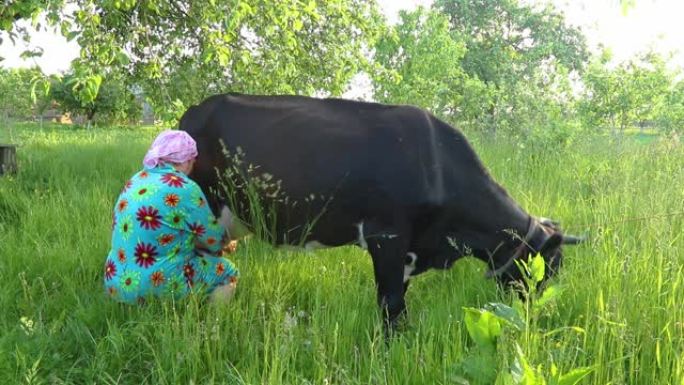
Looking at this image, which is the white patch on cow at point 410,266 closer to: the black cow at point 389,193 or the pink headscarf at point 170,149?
the black cow at point 389,193

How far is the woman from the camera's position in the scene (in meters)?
3.21

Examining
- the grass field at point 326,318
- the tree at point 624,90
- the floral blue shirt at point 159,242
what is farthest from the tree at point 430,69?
the floral blue shirt at point 159,242

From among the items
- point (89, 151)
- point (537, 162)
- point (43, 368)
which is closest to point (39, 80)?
point (43, 368)

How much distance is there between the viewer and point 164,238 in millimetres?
3291

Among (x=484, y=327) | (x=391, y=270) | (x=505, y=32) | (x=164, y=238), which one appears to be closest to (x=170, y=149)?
(x=164, y=238)

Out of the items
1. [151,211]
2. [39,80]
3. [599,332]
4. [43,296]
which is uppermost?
[39,80]

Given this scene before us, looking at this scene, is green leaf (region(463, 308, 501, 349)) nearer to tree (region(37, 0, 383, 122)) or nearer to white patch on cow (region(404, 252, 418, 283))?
white patch on cow (region(404, 252, 418, 283))

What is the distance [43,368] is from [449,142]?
2.64m

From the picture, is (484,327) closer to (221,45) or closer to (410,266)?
(410,266)

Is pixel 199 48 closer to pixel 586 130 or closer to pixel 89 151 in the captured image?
pixel 89 151

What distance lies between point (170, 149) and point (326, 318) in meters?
1.50

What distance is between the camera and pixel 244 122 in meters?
4.10

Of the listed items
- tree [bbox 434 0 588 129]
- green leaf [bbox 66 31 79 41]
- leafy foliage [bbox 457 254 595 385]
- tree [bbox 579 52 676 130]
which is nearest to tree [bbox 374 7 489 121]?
tree [bbox 579 52 676 130]

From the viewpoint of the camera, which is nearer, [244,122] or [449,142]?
[449,142]
